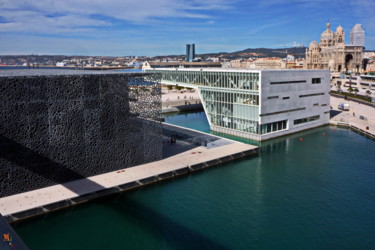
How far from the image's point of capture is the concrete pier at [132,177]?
87.2 feet

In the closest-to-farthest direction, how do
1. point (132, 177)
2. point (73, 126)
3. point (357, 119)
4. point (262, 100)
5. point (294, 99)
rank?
point (73, 126) → point (132, 177) → point (262, 100) → point (294, 99) → point (357, 119)

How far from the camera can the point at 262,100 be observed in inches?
1868

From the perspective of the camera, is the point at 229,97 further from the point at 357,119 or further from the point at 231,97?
the point at 357,119

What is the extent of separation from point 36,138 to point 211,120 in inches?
1271

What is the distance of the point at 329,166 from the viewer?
3784 cm

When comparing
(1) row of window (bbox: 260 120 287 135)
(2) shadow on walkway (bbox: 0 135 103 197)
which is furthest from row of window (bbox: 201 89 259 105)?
(2) shadow on walkway (bbox: 0 135 103 197)

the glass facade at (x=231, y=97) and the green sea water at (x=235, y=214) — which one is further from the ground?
the glass facade at (x=231, y=97)

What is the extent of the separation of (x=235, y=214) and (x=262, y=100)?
2453cm

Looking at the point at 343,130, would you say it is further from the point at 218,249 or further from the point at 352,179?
the point at 218,249

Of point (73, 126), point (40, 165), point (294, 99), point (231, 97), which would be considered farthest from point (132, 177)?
point (294, 99)

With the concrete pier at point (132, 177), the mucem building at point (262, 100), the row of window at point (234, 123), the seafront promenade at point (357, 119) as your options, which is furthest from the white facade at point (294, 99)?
the concrete pier at point (132, 177)

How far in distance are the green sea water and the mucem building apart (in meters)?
Answer: 12.0

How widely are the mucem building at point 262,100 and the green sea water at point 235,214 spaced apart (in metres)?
12.0

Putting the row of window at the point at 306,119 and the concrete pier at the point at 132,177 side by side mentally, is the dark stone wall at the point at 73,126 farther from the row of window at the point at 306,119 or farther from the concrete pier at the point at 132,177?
the row of window at the point at 306,119
